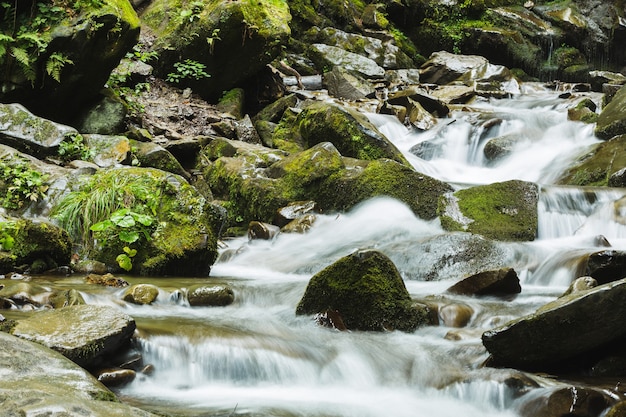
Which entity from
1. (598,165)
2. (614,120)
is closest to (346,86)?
(614,120)

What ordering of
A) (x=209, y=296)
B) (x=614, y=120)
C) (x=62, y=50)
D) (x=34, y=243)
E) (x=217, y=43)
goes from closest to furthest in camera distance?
1. (x=209, y=296)
2. (x=34, y=243)
3. (x=62, y=50)
4. (x=614, y=120)
5. (x=217, y=43)

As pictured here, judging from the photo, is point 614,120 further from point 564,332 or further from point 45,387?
point 45,387

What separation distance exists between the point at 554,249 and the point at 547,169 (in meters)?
4.96

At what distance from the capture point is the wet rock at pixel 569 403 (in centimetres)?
309

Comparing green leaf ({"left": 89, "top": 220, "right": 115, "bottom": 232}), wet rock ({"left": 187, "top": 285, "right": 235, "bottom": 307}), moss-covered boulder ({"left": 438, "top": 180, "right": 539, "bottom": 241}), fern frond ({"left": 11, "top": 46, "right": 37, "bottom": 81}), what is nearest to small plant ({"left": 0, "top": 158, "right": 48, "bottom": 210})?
green leaf ({"left": 89, "top": 220, "right": 115, "bottom": 232})

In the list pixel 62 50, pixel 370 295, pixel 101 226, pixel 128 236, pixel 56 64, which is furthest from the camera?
pixel 62 50

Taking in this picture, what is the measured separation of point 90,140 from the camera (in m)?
8.55

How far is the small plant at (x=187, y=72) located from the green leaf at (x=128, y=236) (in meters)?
7.42

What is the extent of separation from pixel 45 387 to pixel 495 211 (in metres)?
6.47

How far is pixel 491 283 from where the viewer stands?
5.41 metres

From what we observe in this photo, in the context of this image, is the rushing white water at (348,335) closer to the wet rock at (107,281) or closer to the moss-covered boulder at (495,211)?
the moss-covered boulder at (495,211)

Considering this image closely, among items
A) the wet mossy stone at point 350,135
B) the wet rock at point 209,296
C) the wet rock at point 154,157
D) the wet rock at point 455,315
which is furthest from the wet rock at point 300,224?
the wet rock at point 455,315

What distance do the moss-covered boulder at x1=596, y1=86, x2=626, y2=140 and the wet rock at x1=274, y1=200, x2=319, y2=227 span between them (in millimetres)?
6163

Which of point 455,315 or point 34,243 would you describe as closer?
point 455,315
